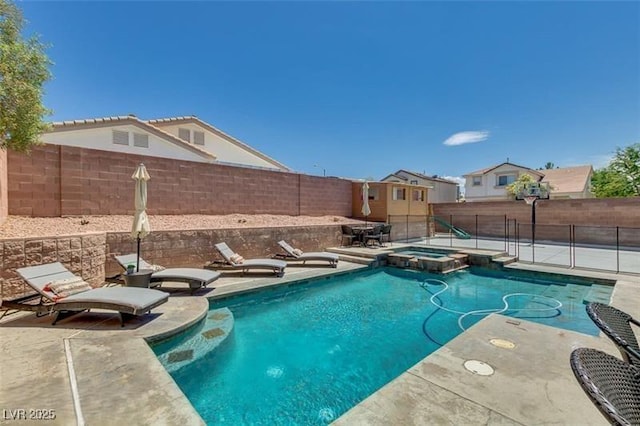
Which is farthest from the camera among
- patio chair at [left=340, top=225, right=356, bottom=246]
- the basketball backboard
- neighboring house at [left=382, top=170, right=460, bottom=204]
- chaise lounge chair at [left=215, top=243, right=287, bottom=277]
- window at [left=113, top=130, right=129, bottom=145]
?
neighboring house at [left=382, top=170, right=460, bottom=204]

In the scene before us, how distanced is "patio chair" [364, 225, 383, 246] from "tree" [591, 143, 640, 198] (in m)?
28.0

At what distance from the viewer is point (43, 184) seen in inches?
275

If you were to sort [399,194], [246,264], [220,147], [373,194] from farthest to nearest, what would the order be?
[220,147] < [399,194] < [373,194] < [246,264]

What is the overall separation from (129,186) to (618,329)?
1016 cm

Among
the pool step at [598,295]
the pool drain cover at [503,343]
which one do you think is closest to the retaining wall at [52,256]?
the pool drain cover at [503,343]

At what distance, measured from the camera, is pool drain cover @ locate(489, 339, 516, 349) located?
135 inches

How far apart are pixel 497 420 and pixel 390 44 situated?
1378cm

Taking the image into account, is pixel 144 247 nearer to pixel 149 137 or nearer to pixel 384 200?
pixel 149 137

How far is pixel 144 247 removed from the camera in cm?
729

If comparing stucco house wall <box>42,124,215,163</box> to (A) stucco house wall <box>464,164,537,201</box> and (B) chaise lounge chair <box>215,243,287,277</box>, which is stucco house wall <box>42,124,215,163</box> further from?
(A) stucco house wall <box>464,164,537,201</box>

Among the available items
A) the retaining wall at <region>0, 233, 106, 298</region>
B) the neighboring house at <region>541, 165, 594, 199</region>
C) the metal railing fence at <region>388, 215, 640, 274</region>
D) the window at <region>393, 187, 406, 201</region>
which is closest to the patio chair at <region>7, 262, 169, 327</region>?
the retaining wall at <region>0, 233, 106, 298</region>

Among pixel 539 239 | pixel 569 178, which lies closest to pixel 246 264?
pixel 539 239

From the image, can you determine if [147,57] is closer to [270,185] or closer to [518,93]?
[270,185]

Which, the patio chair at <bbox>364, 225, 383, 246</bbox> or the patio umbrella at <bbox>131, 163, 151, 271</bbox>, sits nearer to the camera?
the patio umbrella at <bbox>131, 163, 151, 271</bbox>
